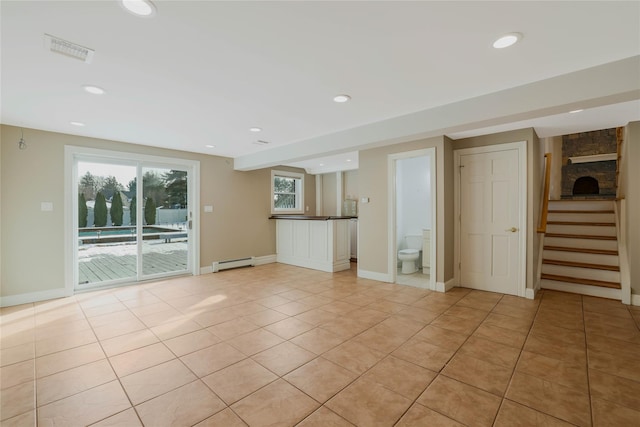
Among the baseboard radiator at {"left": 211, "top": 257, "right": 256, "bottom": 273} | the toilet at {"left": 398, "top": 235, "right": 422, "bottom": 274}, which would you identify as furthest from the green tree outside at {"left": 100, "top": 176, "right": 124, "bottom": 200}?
the toilet at {"left": 398, "top": 235, "right": 422, "bottom": 274}

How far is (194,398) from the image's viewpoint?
189 centimetres

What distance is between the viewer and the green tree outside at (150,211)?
504 cm

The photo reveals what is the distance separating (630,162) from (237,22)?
5.01 metres

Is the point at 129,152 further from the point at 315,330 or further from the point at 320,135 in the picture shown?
the point at 315,330

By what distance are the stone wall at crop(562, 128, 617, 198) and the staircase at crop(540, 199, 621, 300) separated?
519 centimetres

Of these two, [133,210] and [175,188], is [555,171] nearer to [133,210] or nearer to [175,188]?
[175,188]

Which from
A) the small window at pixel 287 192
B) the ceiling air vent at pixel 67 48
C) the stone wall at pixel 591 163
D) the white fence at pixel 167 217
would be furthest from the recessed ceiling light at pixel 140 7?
the stone wall at pixel 591 163

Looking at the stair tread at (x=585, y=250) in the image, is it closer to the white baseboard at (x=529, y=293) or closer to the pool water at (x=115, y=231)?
the white baseboard at (x=529, y=293)

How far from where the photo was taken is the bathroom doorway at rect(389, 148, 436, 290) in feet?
15.3

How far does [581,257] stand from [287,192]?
6037 mm

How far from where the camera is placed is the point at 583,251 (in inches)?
173

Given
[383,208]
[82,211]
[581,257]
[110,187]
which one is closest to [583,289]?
[581,257]

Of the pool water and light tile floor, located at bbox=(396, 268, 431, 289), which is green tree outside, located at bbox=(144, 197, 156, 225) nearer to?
the pool water

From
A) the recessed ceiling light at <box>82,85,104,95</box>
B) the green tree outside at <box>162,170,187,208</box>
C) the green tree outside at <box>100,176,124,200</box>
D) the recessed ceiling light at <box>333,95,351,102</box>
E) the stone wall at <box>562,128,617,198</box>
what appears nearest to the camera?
the recessed ceiling light at <box>82,85,104,95</box>
